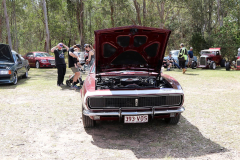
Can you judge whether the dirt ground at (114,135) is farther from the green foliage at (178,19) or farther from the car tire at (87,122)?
the green foliage at (178,19)

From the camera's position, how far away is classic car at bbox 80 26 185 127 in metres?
4.34

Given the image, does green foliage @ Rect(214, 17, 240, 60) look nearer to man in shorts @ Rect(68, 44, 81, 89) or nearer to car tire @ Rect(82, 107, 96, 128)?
man in shorts @ Rect(68, 44, 81, 89)

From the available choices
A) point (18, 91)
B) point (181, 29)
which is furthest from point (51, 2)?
point (18, 91)

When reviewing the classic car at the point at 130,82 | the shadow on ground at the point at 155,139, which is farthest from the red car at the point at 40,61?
the shadow on ground at the point at 155,139

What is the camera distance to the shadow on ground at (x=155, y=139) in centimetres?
391

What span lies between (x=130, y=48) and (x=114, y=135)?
200cm

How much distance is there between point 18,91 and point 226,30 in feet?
69.3

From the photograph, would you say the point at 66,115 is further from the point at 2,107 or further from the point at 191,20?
the point at 191,20

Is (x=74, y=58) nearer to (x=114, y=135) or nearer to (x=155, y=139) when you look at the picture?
(x=114, y=135)

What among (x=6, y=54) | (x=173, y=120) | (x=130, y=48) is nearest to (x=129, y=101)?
(x=173, y=120)

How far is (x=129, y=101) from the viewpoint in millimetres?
4379

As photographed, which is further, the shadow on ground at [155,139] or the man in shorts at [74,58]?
the man in shorts at [74,58]

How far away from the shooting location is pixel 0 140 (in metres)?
4.44

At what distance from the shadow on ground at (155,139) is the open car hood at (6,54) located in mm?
7946
